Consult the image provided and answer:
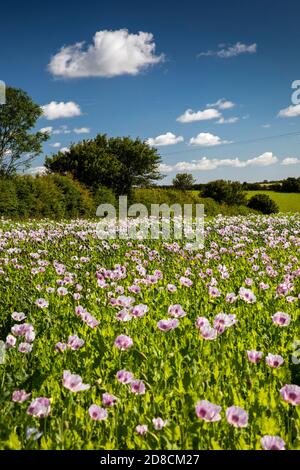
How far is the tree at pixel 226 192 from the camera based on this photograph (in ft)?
146

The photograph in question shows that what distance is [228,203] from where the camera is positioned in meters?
44.2

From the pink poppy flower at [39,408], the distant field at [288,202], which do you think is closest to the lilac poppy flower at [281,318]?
the pink poppy flower at [39,408]

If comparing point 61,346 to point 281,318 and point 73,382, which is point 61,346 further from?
point 281,318

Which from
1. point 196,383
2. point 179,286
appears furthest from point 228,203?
point 196,383

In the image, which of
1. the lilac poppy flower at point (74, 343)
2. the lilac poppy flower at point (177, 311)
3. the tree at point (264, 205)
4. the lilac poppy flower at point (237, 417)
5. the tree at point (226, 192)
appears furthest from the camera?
the tree at point (226, 192)

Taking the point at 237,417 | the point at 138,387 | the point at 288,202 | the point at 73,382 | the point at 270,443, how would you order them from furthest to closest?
1. the point at 288,202
2. the point at 138,387
3. the point at 73,382
4. the point at 237,417
5. the point at 270,443

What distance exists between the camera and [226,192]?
44375mm

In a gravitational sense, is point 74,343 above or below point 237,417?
above

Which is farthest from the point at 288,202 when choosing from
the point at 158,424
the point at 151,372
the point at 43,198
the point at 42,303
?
the point at 158,424

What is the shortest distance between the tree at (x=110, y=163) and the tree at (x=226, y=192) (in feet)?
28.9

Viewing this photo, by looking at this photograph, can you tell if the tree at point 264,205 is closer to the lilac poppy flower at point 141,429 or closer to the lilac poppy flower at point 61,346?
Result: the lilac poppy flower at point 61,346

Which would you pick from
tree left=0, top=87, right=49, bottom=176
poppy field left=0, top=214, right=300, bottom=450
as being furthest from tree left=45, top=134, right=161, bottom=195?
poppy field left=0, top=214, right=300, bottom=450

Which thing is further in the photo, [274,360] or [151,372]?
[151,372]

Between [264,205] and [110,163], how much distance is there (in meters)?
16.9
